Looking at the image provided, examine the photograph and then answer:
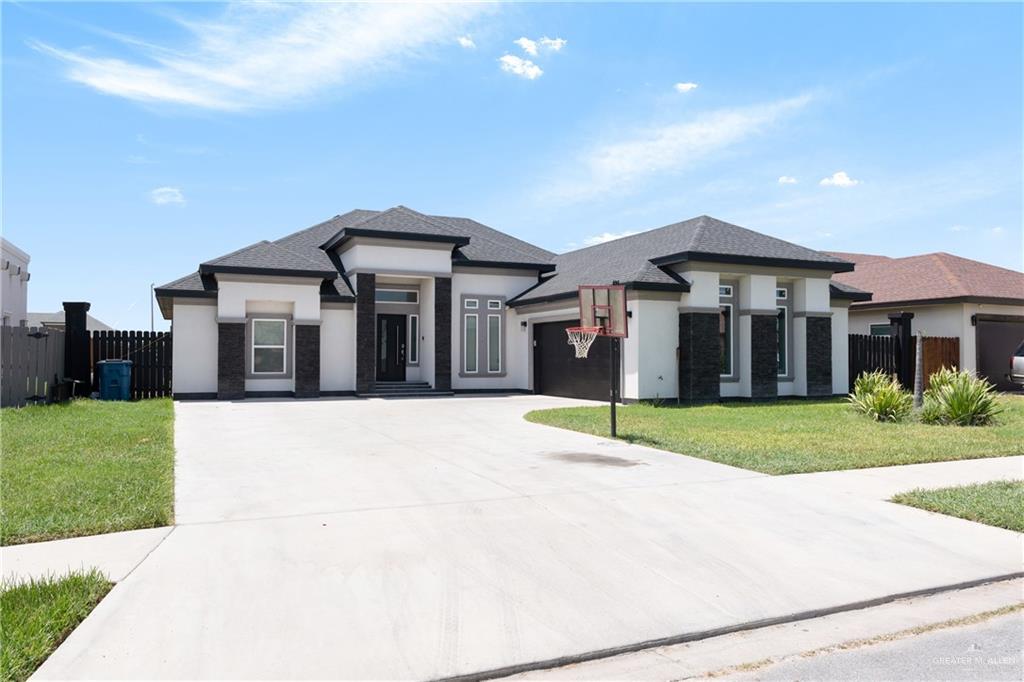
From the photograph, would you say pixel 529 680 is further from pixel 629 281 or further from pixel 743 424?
pixel 629 281

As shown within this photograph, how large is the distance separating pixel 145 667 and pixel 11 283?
1100 inches

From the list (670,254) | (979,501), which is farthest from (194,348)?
(979,501)

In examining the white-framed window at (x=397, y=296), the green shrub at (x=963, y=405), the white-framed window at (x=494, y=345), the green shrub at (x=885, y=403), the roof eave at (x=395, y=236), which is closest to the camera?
the green shrub at (x=963, y=405)

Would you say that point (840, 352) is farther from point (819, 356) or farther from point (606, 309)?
point (606, 309)

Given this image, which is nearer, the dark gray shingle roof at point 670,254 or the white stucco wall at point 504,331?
the dark gray shingle roof at point 670,254

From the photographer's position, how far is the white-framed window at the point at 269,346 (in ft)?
72.3

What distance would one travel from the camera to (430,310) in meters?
24.1

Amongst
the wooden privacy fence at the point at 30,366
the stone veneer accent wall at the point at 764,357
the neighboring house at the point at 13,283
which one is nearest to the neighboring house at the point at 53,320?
the neighboring house at the point at 13,283

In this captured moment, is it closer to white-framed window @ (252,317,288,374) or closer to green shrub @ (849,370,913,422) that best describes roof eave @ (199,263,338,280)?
white-framed window @ (252,317,288,374)

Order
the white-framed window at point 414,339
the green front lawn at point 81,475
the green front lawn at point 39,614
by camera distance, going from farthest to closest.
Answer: the white-framed window at point 414,339, the green front lawn at point 81,475, the green front lawn at point 39,614

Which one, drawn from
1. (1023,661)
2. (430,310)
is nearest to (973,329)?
(430,310)

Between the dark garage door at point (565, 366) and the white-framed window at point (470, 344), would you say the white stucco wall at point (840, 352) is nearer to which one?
the dark garage door at point (565, 366)

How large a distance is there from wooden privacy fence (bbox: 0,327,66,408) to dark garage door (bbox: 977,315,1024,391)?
98.0 feet

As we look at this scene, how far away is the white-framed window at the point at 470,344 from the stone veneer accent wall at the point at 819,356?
35.7 ft
